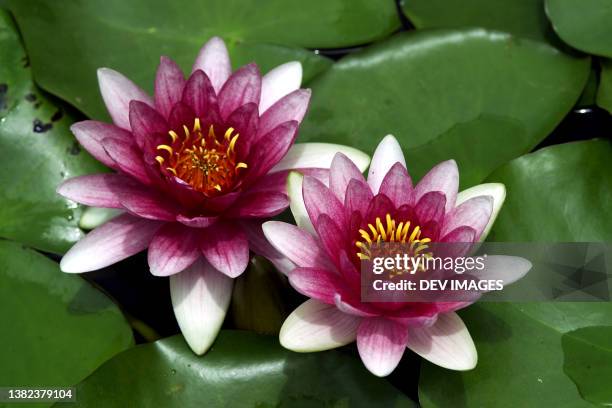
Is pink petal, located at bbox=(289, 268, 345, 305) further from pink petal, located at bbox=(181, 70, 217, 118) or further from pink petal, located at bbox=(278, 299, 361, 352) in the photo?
pink petal, located at bbox=(181, 70, 217, 118)

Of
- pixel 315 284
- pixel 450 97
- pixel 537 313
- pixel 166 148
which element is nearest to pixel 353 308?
pixel 315 284

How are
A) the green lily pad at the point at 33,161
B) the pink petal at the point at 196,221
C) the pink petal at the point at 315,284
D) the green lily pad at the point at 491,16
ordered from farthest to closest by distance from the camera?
the green lily pad at the point at 491,16 → the green lily pad at the point at 33,161 → the pink petal at the point at 196,221 → the pink petal at the point at 315,284

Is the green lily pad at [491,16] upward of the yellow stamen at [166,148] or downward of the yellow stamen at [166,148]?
upward

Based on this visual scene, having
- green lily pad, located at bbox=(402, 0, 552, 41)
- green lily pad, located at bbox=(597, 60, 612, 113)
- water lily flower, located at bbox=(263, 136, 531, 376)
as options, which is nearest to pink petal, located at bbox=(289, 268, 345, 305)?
water lily flower, located at bbox=(263, 136, 531, 376)

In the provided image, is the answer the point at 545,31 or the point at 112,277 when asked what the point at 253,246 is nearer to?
the point at 112,277

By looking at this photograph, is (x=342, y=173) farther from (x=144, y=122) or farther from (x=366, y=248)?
(x=144, y=122)

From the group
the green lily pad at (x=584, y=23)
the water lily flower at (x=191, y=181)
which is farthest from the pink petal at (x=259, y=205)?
the green lily pad at (x=584, y=23)

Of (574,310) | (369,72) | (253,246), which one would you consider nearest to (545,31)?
(369,72)

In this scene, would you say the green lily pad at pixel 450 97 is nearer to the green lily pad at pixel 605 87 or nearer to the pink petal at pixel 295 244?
the green lily pad at pixel 605 87
